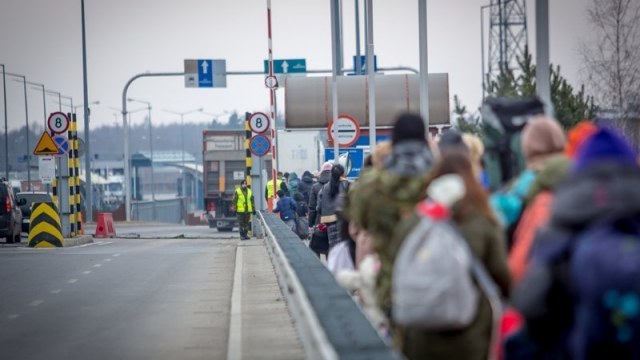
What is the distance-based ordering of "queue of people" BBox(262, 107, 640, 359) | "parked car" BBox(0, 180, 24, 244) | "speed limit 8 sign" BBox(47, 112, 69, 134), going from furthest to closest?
1. "speed limit 8 sign" BBox(47, 112, 69, 134)
2. "parked car" BBox(0, 180, 24, 244)
3. "queue of people" BBox(262, 107, 640, 359)

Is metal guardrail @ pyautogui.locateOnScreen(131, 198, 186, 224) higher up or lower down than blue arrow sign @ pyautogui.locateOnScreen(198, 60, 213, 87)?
lower down

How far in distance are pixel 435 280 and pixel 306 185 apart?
76.5 feet

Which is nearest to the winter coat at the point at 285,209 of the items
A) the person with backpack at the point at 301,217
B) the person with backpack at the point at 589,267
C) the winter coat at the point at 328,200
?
the person with backpack at the point at 301,217

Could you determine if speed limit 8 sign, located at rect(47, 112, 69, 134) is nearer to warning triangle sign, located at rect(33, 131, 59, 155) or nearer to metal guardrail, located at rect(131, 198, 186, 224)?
warning triangle sign, located at rect(33, 131, 59, 155)

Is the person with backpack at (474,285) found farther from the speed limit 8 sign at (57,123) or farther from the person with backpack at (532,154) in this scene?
the speed limit 8 sign at (57,123)

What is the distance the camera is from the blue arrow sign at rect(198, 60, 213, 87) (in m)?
56.6

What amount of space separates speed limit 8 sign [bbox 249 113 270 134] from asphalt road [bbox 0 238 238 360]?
5172 millimetres

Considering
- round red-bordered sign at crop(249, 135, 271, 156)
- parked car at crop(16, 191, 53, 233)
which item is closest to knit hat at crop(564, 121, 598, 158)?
round red-bordered sign at crop(249, 135, 271, 156)

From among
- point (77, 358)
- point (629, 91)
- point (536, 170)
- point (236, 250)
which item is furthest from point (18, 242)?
point (536, 170)

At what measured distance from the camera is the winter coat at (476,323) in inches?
266

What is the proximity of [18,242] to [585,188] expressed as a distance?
32915 mm

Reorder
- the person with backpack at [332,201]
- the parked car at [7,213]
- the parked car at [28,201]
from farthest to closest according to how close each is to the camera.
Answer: the parked car at [28,201]
the parked car at [7,213]
the person with backpack at [332,201]

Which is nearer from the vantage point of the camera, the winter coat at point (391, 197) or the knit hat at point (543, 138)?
the knit hat at point (543, 138)

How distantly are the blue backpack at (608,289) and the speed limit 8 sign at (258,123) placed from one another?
93.5 ft
